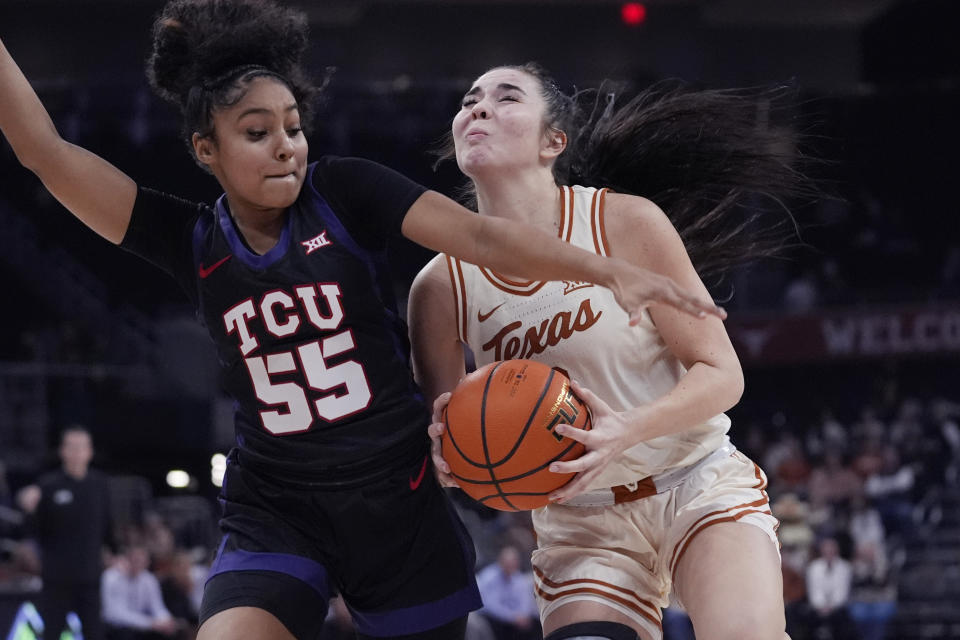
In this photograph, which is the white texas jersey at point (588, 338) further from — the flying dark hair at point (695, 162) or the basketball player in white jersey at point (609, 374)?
the flying dark hair at point (695, 162)

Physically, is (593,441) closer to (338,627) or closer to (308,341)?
(308,341)

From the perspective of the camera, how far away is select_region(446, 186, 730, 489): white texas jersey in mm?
3396

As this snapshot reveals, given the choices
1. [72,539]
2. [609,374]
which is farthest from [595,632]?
[72,539]

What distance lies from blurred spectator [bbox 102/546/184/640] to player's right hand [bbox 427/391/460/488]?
6682 millimetres

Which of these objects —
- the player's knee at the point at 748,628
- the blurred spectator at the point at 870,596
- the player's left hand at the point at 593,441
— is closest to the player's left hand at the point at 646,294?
the player's left hand at the point at 593,441

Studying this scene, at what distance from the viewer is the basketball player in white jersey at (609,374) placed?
10.7 feet

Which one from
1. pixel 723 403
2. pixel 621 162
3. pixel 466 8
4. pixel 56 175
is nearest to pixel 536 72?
pixel 621 162

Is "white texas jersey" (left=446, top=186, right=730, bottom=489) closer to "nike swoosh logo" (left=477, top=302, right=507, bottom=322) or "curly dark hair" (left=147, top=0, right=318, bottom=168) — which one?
"nike swoosh logo" (left=477, top=302, right=507, bottom=322)

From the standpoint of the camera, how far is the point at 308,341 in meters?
3.04

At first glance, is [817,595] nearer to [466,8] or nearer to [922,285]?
[922,285]

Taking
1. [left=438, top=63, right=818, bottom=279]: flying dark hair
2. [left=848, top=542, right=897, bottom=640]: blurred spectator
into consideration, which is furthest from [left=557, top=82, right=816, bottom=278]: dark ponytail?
[left=848, top=542, right=897, bottom=640]: blurred spectator

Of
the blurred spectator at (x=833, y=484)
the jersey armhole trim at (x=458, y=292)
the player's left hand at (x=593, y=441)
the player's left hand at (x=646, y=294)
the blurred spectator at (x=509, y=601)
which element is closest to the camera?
the player's left hand at (x=646, y=294)

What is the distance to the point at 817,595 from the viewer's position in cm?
1109

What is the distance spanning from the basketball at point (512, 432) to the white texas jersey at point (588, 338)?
30cm
